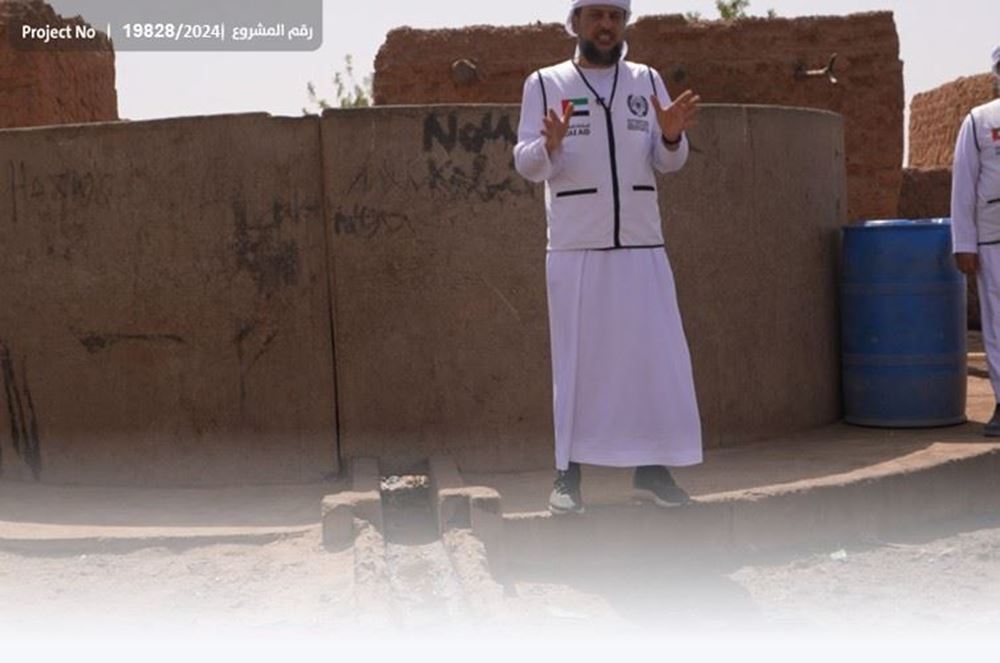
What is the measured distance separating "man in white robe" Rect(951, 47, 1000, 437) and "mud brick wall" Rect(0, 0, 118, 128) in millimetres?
5970

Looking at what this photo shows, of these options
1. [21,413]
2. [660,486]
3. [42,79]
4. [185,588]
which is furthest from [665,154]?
[42,79]

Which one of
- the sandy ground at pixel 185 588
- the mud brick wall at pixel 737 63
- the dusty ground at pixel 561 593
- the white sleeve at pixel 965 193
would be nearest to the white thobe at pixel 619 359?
the dusty ground at pixel 561 593

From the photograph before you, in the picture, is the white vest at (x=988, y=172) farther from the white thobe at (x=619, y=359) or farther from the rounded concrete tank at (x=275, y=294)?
the white thobe at (x=619, y=359)

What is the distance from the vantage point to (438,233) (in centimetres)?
562

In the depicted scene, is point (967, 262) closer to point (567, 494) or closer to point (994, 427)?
point (994, 427)

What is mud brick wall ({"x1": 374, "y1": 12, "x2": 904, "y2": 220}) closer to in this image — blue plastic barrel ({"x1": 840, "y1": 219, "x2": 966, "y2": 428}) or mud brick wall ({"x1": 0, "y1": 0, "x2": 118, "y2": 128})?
mud brick wall ({"x1": 0, "y1": 0, "x2": 118, "y2": 128})

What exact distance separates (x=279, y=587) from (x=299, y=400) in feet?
4.41

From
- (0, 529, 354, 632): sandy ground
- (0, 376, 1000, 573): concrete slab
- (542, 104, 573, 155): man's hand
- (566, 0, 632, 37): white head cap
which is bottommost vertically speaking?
(0, 529, 354, 632): sandy ground

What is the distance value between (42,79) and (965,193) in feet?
19.9

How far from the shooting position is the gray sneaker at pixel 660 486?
15.6ft

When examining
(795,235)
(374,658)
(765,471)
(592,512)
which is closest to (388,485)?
(592,512)

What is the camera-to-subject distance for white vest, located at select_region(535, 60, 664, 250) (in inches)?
181

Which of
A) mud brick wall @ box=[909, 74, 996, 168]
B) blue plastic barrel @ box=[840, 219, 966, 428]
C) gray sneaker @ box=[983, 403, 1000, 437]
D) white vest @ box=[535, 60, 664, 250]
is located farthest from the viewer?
mud brick wall @ box=[909, 74, 996, 168]

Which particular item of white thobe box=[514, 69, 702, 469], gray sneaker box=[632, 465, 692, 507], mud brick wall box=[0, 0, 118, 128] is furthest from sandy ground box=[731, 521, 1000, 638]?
mud brick wall box=[0, 0, 118, 128]
